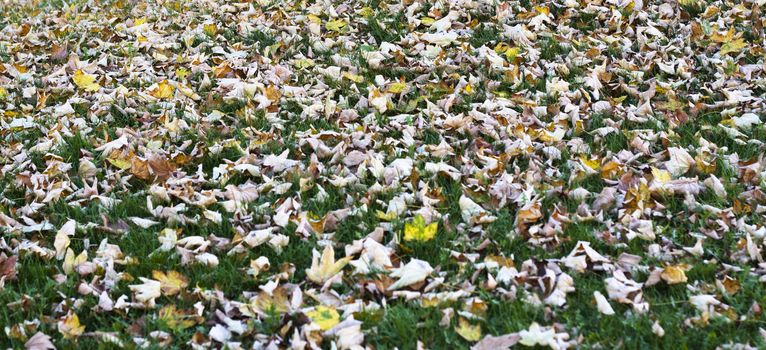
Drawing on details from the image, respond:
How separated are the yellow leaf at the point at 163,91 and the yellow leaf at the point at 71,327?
239cm

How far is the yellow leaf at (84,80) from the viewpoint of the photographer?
540 centimetres

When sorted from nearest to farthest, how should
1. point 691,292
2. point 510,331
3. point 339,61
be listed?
point 510,331 → point 691,292 → point 339,61

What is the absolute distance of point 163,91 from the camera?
5.17m

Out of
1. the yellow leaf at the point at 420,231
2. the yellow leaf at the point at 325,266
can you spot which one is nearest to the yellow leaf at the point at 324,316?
the yellow leaf at the point at 325,266

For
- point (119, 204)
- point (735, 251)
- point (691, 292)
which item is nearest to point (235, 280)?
point (119, 204)

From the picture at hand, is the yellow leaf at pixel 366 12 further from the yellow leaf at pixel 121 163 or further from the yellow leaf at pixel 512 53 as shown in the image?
the yellow leaf at pixel 121 163

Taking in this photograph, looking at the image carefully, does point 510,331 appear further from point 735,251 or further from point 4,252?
point 4,252

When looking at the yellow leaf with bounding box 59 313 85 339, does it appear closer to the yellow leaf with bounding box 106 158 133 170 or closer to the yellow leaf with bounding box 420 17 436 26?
the yellow leaf with bounding box 106 158 133 170

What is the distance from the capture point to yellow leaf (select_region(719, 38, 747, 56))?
5.10 m

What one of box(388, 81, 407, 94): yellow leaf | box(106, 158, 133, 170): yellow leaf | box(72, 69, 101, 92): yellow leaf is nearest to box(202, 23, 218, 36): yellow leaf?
box(72, 69, 101, 92): yellow leaf

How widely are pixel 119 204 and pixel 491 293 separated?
1864 millimetres

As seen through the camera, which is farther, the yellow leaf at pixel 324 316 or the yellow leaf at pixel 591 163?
the yellow leaf at pixel 591 163

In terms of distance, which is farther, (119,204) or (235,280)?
(119,204)

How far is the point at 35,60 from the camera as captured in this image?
616 cm
